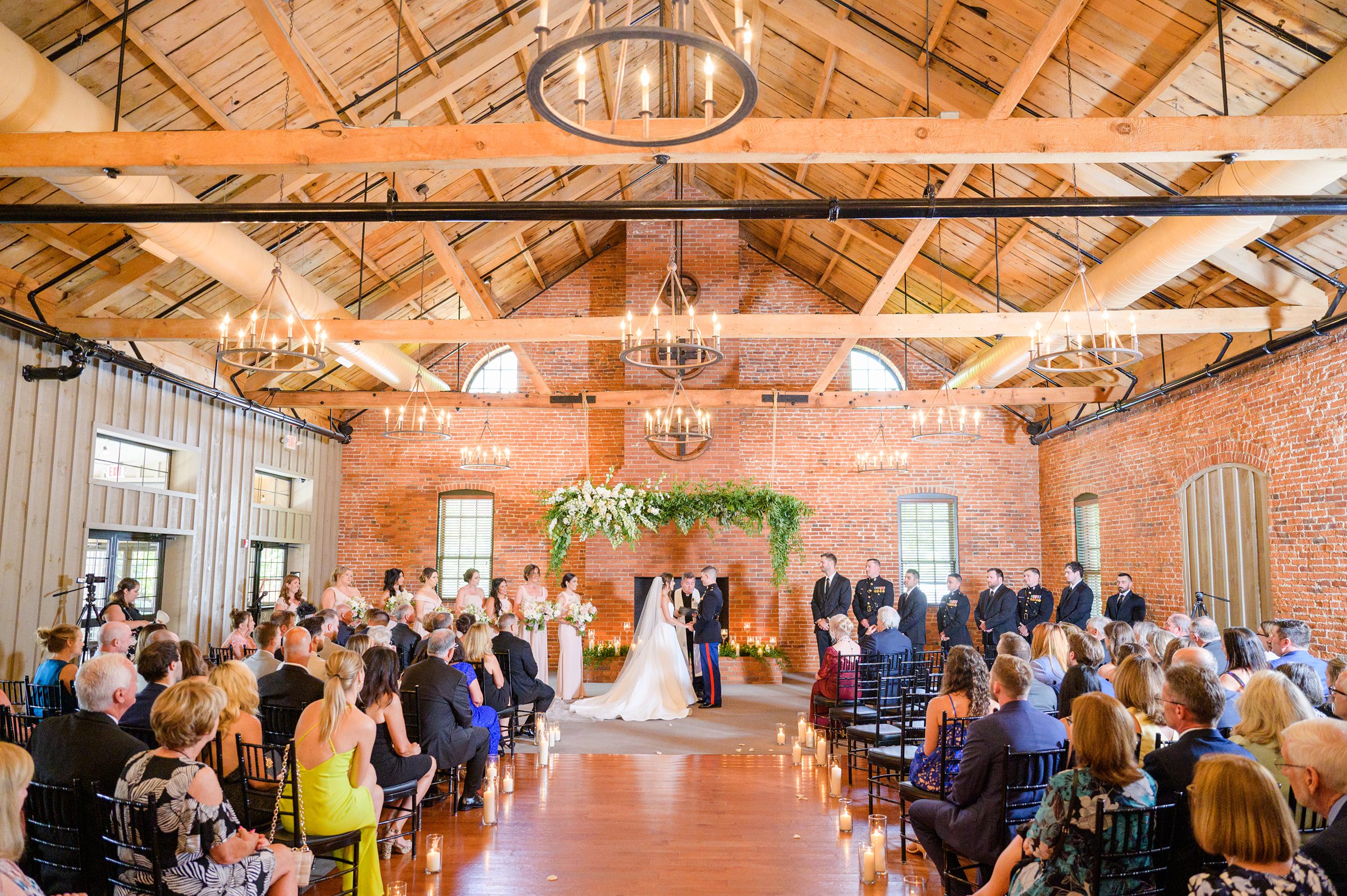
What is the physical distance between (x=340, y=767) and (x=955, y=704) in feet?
10.1

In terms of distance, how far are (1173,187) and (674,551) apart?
8.15m

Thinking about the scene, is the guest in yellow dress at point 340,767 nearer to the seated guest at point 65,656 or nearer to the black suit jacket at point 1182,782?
the seated guest at point 65,656

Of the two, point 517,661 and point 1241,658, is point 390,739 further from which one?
point 1241,658

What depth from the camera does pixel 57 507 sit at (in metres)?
8.19

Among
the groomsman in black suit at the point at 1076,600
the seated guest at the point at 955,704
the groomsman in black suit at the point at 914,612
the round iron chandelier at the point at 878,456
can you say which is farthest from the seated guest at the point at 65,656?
the round iron chandelier at the point at 878,456

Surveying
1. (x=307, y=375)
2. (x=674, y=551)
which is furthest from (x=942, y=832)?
(x=307, y=375)

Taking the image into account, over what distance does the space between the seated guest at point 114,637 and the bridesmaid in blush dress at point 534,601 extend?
4.92 meters

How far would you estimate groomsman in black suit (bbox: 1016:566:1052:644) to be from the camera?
11383 millimetres

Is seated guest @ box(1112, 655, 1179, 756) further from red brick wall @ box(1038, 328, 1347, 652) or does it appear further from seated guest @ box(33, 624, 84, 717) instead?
seated guest @ box(33, 624, 84, 717)

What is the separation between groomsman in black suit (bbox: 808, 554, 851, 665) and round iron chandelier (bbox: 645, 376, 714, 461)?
2.50 meters

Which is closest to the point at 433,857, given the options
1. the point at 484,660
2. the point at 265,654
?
the point at 484,660

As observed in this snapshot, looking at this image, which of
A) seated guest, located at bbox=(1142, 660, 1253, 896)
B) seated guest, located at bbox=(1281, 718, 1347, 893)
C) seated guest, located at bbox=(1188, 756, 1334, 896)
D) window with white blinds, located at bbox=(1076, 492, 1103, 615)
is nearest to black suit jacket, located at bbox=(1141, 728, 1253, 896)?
seated guest, located at bbox=(1142, 660, 1253, 896)

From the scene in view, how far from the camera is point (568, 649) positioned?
35.3 feet

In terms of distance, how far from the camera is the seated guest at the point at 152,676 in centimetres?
446
